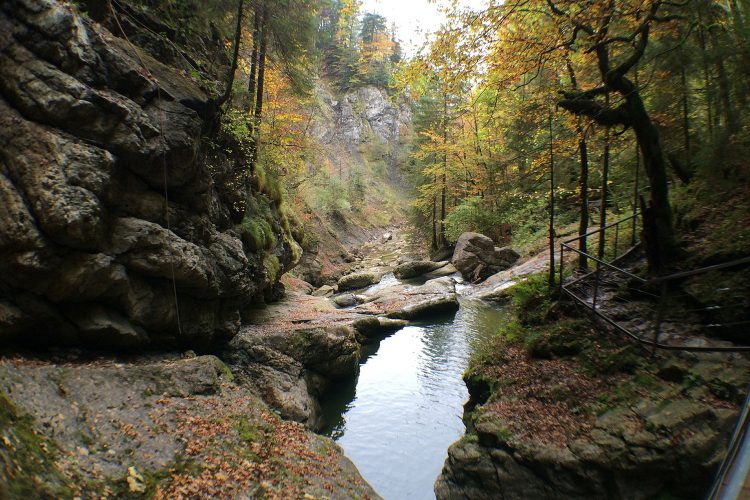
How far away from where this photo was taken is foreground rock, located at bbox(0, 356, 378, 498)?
3758mm

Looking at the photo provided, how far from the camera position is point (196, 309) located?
879 centimetres

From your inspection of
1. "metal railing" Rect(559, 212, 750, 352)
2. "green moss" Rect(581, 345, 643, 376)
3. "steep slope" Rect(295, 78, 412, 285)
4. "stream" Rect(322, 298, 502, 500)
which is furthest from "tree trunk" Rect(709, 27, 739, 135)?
"steep slope" Rect(295, 78, 412, 285)

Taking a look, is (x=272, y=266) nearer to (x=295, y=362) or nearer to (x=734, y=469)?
(x=295, y=362)

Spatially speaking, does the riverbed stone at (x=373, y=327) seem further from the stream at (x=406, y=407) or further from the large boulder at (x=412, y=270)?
the large boulder at (x=412, y=270)

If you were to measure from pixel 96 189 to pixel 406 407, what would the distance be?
28.0 feet

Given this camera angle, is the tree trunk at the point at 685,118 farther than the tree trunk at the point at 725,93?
Yes

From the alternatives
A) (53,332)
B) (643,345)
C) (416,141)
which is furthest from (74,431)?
(416,141)

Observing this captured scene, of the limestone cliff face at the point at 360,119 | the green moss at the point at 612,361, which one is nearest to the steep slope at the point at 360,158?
the limestone cliff face at the point at 360,119

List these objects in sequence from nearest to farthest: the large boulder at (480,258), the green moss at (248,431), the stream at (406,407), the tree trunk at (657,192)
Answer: the green moss at (248,431) < the tree trunk at (657,192) < the stream at (406,407) < the large boulder at (480,258)

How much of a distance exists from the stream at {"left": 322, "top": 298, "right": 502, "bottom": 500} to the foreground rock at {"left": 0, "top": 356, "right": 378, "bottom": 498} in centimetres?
152

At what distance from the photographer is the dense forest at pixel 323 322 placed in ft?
15.9

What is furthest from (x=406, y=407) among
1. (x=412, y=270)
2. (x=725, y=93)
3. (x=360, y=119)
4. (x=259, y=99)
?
(x=360, y=119)

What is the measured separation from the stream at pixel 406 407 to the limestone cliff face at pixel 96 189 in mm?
4413

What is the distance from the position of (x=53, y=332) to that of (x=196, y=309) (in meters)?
2.96
